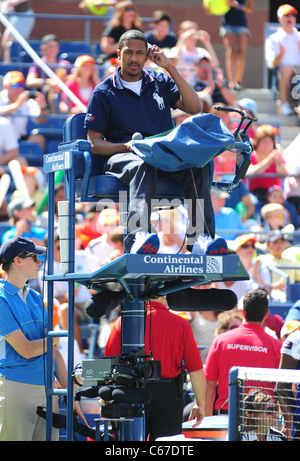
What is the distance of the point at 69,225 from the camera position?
18.6ft

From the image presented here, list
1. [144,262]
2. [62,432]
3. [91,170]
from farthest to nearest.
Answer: [62,432], [91,170], [144,262]

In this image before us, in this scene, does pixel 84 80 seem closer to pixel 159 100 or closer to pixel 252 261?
pixel 252 261

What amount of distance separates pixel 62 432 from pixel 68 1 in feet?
40.6

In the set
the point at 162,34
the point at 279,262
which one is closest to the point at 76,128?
the point at 279,262

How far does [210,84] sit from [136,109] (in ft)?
26.0

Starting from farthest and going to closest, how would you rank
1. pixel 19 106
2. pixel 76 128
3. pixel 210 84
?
1. pixel 210 84
2. pixel 19 106
3. pixel 76 128

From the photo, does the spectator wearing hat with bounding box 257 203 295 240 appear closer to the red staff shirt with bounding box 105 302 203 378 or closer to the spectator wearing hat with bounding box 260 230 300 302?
the spectator wearing hat with bounding box 260 230 300 302

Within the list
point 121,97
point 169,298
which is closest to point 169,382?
point 169,298

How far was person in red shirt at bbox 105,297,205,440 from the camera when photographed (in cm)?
655

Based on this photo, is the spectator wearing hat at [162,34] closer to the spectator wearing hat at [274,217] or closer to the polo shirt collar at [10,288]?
the spectator wearing hat at [274,217]

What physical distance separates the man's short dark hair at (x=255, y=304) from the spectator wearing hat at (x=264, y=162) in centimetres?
454

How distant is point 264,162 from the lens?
1180cm

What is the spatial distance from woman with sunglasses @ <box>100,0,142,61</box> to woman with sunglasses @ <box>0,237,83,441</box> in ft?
29.6

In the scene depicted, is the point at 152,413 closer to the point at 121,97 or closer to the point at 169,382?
the point at 169,382
